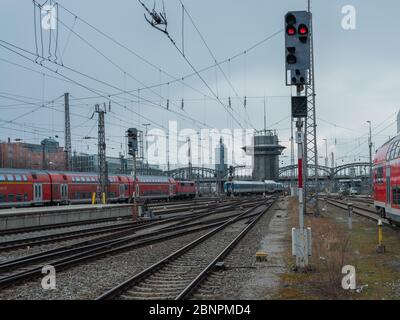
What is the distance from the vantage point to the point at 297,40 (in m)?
11.6

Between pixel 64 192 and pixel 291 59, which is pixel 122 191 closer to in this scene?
pixel 64 192

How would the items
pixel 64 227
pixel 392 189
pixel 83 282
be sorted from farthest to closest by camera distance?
pixel 64 227 → pixel 392 189 → pixel 83 282

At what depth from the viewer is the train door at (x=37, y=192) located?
39.5 m

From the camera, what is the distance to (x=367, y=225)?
928 inches

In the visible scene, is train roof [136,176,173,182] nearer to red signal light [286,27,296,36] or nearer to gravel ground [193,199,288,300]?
gravel ground [193,199,288,300]

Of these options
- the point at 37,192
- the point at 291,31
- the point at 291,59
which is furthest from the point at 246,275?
the point at 37,192

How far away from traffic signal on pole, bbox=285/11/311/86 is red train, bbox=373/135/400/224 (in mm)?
8978

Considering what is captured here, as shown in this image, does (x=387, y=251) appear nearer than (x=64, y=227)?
Yes

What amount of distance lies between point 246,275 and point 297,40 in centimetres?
567

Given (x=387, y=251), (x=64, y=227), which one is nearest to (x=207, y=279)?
(x=387, y=251)

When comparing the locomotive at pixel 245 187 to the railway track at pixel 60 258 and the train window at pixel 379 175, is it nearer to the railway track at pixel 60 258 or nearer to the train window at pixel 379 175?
the train window at pixel 379 175

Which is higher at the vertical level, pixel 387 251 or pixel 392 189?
pixel 392 189
